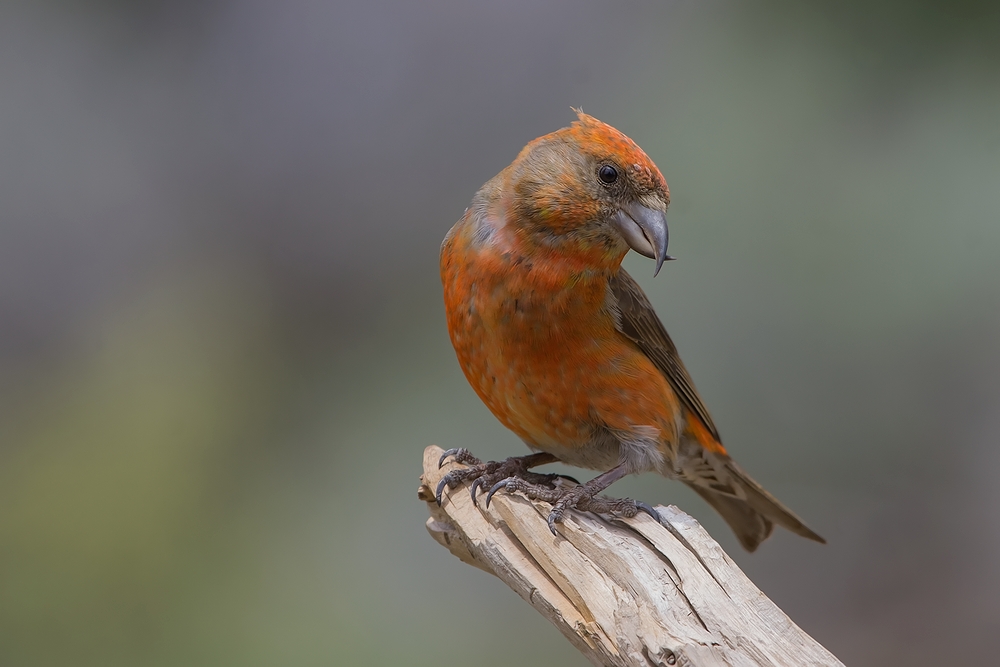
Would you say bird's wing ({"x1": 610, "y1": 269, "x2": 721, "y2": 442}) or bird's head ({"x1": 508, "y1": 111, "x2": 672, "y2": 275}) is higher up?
bird's head ({"x1": 508, "y1": 111, "x2": 672, "y2": 275})

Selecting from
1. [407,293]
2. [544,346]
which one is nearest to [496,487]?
[544,346]

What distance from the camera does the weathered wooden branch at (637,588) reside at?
7.25 feet

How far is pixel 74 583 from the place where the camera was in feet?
14.3

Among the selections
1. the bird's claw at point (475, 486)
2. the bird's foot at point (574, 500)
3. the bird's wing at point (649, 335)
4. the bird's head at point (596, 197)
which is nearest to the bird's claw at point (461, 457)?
the bird's claw at point (475, 486)

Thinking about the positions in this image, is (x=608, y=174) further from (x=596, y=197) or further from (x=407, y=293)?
(x=407, y=293)

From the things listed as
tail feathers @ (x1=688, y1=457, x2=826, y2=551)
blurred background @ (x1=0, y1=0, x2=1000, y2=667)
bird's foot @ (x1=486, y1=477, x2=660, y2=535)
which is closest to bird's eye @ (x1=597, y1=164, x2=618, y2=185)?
bird's foot @ (x1=486, y1=477, x2=660, y2=535)

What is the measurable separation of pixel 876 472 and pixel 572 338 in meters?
2.75

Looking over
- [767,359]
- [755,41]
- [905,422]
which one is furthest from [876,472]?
[755,41]

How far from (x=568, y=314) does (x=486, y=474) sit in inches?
29.4

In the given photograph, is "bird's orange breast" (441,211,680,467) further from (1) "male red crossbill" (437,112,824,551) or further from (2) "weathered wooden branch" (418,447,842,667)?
(2) "weathered wooden branch" (418,447,842,667)

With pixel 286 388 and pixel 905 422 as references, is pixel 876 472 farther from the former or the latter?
pixel 286 388

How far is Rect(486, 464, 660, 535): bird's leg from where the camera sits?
2.85 metres

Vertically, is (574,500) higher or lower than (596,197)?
lower

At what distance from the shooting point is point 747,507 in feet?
12.5
